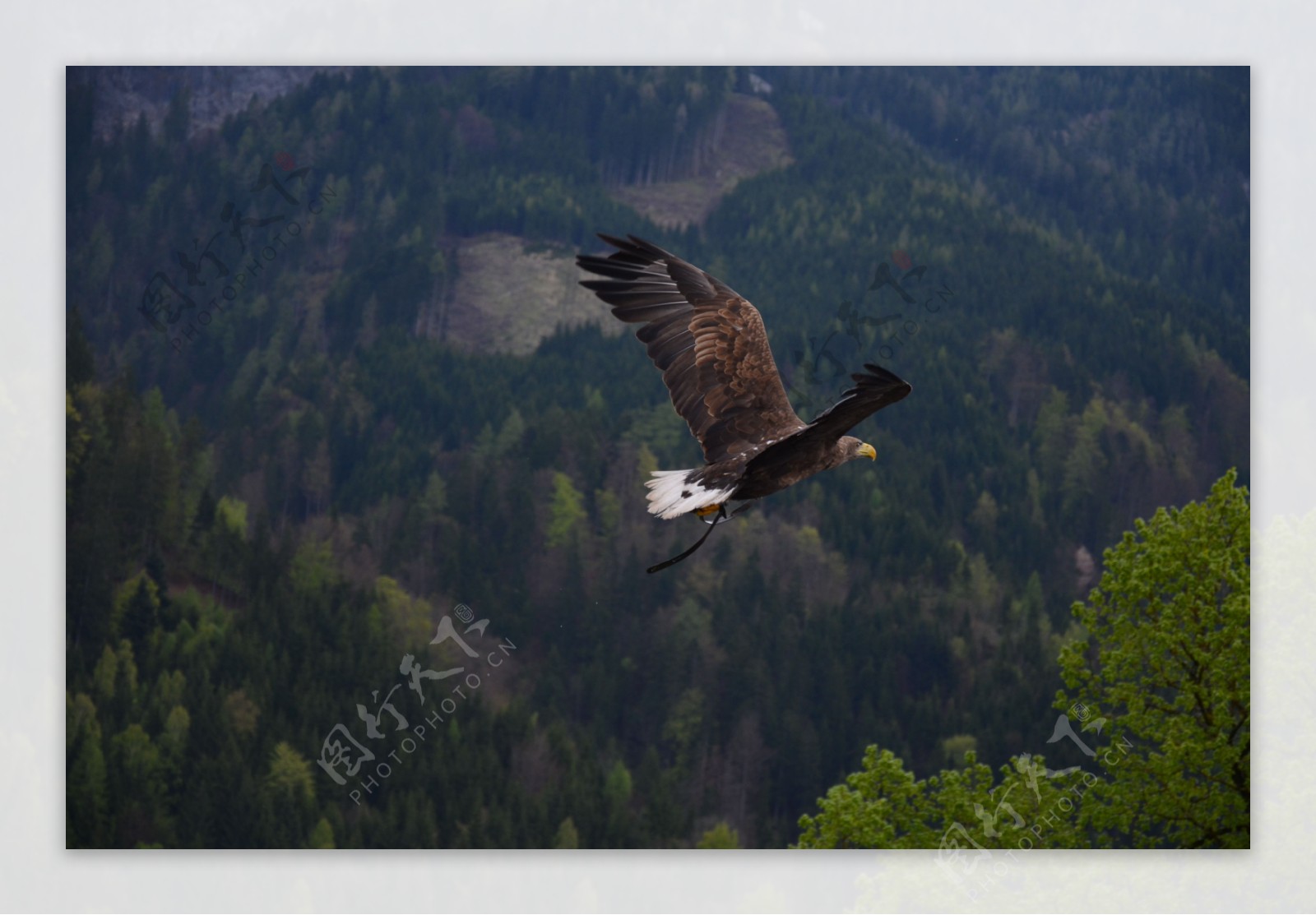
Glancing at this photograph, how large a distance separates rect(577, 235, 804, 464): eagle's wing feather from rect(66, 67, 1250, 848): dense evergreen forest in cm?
394

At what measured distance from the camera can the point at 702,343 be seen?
20.7 ft

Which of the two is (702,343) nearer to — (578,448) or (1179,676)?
(1179,676)

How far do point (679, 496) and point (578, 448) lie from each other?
962 centimetres

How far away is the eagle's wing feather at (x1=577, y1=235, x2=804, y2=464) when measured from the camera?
243 inches

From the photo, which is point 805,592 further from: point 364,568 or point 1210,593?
point 1210,593

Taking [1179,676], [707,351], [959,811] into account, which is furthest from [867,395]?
[959,811]

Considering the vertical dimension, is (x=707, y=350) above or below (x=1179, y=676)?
above

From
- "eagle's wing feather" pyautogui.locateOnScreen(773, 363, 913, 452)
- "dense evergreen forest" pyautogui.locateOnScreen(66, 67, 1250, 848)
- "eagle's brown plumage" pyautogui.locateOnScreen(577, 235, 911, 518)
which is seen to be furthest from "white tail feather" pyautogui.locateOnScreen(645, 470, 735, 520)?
→ "dense evergreen forest" pyautogui.locateOnScreen(66, 67, 1250, 848)

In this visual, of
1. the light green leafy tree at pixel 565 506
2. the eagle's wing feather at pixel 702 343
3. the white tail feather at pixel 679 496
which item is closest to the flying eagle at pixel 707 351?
the eagle's wing feather at pixel 702 343

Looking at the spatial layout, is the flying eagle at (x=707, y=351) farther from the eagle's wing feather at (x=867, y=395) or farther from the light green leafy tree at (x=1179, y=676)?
the light green leafy tree at (x=1179, y=676)

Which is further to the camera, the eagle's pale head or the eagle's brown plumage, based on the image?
the eagle's brown plumage

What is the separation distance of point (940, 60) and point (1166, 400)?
11.1ft

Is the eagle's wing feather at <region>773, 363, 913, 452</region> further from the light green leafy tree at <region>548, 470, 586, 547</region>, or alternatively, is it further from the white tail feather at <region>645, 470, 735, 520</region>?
the light green leafy tree at <region>548, 470, 586, 547</region>

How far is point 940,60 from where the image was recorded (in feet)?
29.1
